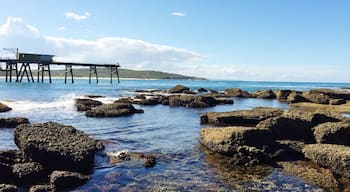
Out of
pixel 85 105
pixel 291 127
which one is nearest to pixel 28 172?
pixel 291 127

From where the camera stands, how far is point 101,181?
1445 centimetres

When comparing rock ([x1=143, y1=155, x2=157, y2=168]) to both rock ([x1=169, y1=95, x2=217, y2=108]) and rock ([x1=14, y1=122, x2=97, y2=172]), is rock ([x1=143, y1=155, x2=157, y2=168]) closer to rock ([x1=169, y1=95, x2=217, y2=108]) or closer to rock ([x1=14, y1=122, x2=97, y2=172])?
rock ([x1=14, y1=122, x2=97, y2=172])

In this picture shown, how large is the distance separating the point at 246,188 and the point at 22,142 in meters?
9.14

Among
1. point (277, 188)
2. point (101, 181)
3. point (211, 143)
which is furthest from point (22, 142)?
point (277, 188)

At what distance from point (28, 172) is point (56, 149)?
1681mm

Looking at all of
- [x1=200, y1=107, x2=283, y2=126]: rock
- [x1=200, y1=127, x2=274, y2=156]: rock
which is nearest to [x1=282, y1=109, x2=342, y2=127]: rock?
[x1=200, y1=127, x2=274, y2=156]: rock

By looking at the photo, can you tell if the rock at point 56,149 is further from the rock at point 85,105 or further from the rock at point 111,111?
the rock at point 85,105

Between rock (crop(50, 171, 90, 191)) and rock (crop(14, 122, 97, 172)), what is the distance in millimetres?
1420

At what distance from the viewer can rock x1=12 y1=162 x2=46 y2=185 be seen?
14.0 meters

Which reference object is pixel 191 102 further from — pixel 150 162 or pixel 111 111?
pixel 150 162

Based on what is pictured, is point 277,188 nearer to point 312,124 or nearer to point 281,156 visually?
point 281,156

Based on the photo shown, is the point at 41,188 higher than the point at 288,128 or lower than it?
lower

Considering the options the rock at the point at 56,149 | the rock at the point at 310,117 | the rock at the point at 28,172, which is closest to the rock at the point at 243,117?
the rock at the point at 310,117

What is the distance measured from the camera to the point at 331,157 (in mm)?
16312
